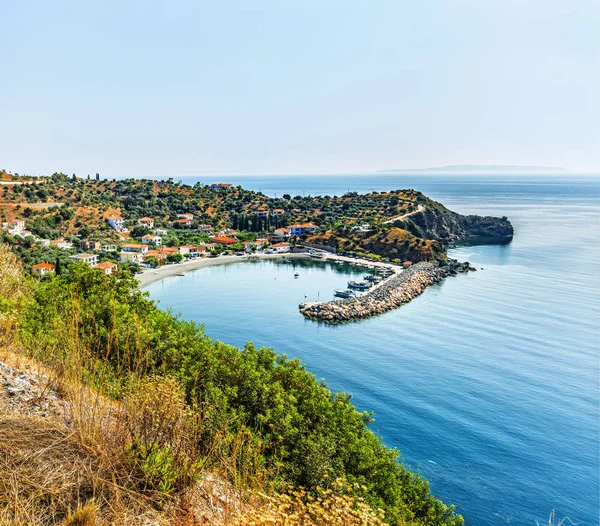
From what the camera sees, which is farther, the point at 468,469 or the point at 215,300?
the point at 215,300

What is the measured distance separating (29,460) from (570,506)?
1954cm

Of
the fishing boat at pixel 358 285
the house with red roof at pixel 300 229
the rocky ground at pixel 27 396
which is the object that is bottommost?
the fishing boat at pixel 358 285

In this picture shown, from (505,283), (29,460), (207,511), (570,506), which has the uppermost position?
(29,460)

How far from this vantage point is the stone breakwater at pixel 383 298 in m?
38.2

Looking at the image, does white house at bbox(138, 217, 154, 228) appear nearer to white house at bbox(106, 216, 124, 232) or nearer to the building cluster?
the building cluster

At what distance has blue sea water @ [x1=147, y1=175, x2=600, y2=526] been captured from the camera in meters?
17.0

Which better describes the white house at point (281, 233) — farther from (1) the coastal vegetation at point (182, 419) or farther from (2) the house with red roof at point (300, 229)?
(1) the coastal vegetation at point (182, 419)

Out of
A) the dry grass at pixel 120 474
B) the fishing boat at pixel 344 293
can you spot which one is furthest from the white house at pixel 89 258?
the dry grass at pixel 120 474

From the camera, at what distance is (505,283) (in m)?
47.8

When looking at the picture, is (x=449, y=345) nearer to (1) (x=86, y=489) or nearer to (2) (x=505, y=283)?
(2) (x=505, y=283)

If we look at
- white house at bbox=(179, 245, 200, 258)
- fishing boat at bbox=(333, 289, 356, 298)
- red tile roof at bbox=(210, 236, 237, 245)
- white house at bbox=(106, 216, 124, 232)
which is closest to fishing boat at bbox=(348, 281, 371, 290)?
fishing boat at bbox=(333, 289, 356, 298)

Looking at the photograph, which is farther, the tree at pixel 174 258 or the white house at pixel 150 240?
the white house at pixel 150 240

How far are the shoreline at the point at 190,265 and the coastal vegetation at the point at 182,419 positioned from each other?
36.2 metres

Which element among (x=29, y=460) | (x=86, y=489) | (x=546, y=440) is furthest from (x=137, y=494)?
(x=546, y=440)
